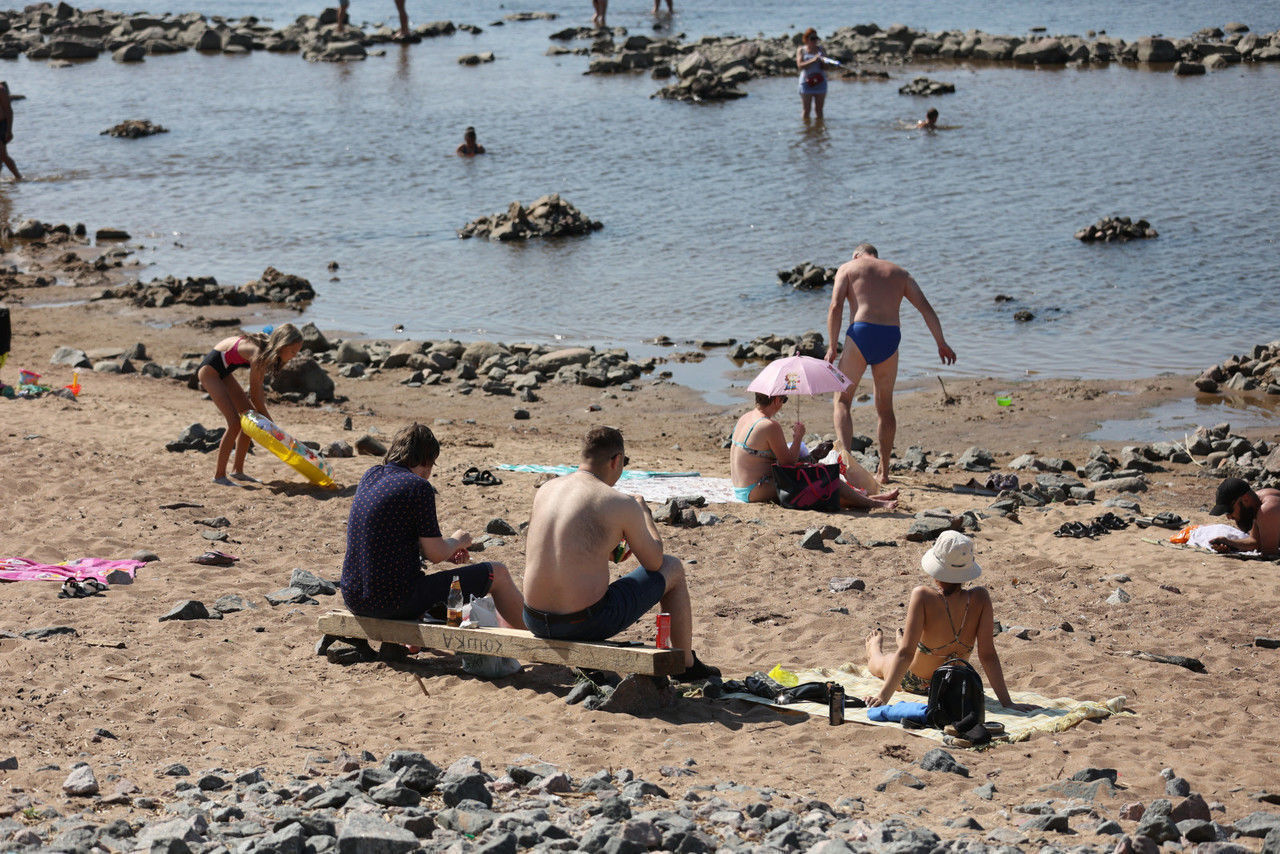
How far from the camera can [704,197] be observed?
25328mm

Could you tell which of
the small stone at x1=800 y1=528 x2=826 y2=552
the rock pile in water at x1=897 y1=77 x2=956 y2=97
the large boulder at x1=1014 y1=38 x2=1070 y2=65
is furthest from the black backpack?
the large boulder at x1=1014 y1=38 x2=1070 y2=65

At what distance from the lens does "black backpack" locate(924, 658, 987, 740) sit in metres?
5.96

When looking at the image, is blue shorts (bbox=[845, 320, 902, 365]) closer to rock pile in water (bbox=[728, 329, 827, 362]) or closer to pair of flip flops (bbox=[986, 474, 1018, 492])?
pair of flip flops (bbox=[986, 474, 1018, 492])

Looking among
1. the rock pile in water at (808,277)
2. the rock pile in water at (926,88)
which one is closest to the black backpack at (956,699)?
the rock pile in water at (808,277)

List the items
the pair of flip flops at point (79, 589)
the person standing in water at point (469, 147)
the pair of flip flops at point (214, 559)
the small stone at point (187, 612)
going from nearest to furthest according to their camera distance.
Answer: the small stone at point (187, 612) < the pair of flip flops at point (79, 589) < the pair of flip flops at point (214, 559) < the person standing in water at point (469, 147)

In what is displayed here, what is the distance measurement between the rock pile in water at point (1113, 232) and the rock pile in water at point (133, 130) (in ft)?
85.5

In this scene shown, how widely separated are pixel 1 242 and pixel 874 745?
2257 centimetres

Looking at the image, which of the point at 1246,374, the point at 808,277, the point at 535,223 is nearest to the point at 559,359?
the point at 808,277

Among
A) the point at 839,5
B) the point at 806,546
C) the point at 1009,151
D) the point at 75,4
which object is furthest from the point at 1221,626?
the point at 75,4

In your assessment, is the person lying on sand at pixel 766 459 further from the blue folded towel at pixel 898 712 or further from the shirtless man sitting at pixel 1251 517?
the blue folded towel at pixel 898 712

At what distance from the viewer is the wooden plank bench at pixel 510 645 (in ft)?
20.2

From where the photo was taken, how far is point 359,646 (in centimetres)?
708

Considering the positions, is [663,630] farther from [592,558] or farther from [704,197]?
[704,197]

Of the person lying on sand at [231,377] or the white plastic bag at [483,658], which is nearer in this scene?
the white plastic bag at [483,658]
